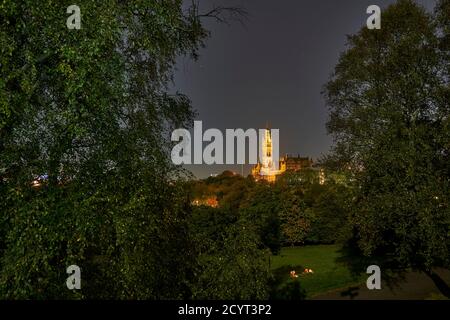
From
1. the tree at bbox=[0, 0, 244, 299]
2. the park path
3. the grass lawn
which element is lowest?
the grass lawn

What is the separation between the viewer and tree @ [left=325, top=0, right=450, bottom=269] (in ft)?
49.9

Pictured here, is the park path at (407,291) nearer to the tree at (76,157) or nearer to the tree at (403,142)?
the tree at (403,142)

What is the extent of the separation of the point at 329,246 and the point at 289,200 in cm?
705

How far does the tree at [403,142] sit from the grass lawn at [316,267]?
9753mm

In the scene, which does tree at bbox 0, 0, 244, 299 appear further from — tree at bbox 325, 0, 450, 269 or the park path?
the park path

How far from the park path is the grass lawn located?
4.77ft

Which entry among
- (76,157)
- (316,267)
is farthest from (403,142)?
(316,267)

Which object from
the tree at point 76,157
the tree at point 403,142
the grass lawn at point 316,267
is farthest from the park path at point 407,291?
the tree at point 76,157

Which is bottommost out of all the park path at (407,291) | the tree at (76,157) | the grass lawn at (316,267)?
the grass lawn at (316,267)

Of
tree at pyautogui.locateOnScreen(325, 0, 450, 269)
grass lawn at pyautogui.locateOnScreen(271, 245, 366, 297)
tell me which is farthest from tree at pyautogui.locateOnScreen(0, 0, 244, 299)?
grass lawn at pyautogui.locateOnScreen(271, 245, 366, 297)

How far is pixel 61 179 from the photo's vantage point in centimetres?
807

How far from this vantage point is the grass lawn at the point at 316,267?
93.6ft

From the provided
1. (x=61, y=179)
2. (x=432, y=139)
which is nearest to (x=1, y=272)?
(x=61, y=179)

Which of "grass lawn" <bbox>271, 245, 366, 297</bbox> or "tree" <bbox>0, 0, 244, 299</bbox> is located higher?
"tree" <bbox>0, 0, 244, 299</bbox>
